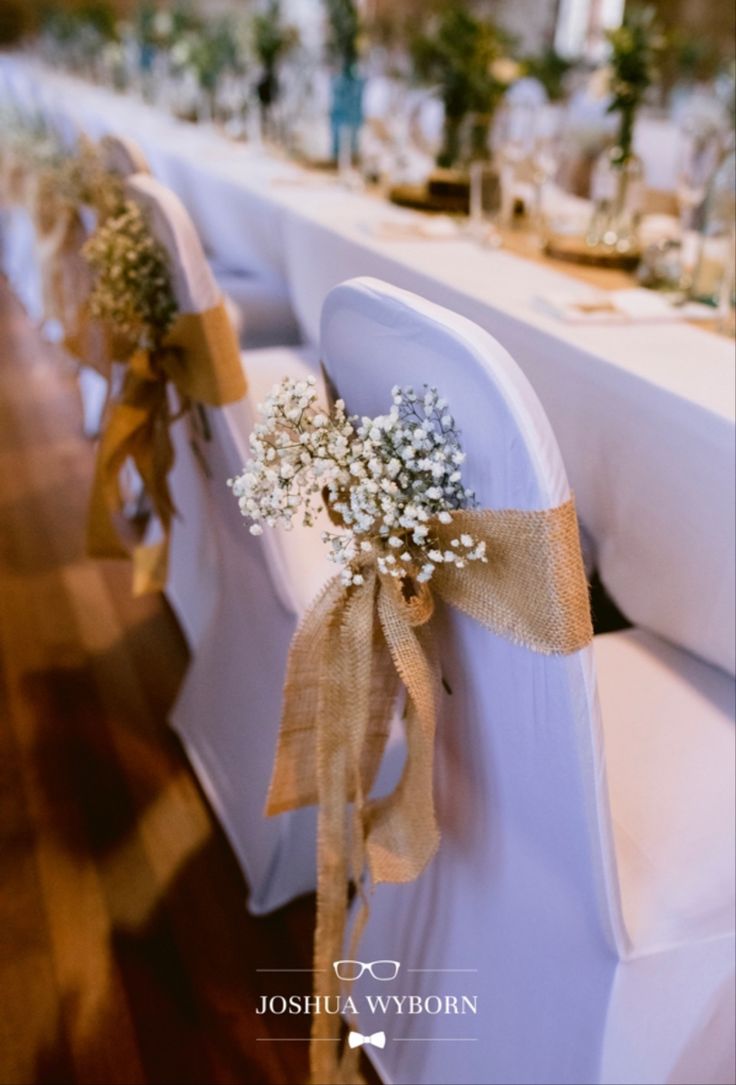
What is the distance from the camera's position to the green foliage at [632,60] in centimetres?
171

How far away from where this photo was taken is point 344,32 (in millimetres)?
2607

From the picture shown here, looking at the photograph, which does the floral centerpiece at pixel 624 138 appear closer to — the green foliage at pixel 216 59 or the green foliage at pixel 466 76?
the green foliage at pixel 466 76

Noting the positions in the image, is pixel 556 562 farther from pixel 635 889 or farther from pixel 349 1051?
pixel 349 1051

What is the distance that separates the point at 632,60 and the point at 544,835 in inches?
56.7

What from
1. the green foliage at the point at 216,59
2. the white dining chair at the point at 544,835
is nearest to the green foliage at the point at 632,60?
the white dining chair at the point at 544,835

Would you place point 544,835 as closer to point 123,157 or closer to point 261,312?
point 123,157

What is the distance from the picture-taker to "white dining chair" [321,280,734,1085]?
71cm

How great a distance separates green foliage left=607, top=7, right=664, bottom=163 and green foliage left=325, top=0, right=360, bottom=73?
1.05 meters

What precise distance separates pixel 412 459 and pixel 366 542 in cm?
7

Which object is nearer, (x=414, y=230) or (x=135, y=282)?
(x=135, y=282)

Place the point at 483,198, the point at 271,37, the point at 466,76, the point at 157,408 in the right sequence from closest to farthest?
the point at 157,408
the point at 483,198
the point at 466,76
the point at 271,37

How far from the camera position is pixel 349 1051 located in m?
1.11

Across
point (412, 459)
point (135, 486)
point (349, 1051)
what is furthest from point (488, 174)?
point (349, 1051)

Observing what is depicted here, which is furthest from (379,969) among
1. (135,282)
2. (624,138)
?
(624,138)
